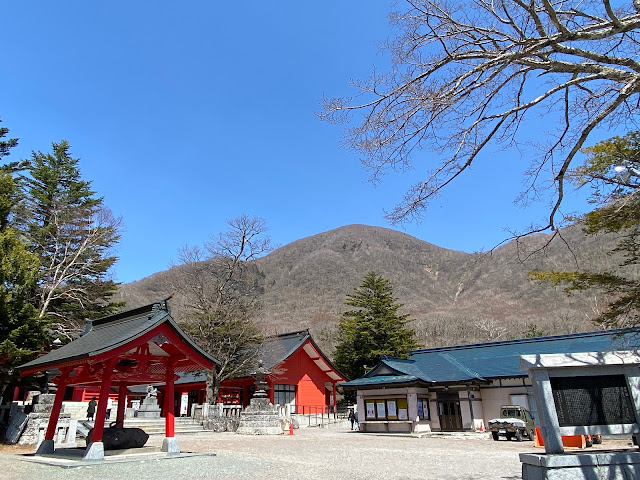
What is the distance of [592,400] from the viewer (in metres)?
6.73

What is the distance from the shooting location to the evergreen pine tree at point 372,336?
34250 millimetres

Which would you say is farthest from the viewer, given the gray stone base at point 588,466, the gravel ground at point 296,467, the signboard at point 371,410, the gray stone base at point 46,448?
the signboard at point 371,410

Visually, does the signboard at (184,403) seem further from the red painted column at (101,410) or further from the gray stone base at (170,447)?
the red painted column at (101,410)

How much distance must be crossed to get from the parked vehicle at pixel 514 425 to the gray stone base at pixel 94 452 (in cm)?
1590

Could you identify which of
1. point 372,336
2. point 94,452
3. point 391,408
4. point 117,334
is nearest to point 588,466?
point 94,452

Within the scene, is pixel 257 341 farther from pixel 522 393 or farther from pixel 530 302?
pixel 530 302

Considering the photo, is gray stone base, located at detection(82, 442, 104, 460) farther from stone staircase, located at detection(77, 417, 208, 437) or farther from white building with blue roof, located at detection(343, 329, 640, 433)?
white building with blue roof, located at detection(343, 329, 640, 433)

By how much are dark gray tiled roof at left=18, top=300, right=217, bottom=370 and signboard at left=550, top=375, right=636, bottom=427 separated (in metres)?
8.56

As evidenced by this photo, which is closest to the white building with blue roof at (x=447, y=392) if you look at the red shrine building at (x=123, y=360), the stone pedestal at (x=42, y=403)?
the red shrine building at (x=123, y=360)

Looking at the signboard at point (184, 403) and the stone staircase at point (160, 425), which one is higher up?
the signboard at point (184, 403)

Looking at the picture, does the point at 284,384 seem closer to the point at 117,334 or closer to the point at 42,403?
the point at 42,403

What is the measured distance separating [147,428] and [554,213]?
65.4 ft

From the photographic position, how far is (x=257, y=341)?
25.4 meters

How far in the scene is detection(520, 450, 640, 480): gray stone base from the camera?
233 inches
